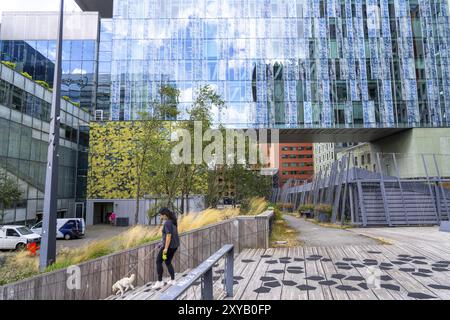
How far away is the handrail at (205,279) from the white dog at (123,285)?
2.10m

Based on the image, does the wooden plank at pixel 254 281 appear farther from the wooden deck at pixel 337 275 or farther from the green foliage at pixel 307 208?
the green foliage at pixel 307 208

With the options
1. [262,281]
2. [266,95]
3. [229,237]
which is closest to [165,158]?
[229,237]

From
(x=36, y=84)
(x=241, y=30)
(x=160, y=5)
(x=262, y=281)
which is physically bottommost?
(x=262, y=281)

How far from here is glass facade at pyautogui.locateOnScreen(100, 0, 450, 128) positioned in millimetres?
36156

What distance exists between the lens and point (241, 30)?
124 feet

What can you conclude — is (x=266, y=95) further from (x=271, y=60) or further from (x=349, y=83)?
(x=349, y=83)

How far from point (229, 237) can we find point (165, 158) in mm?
7133

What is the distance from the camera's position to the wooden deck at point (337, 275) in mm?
5473

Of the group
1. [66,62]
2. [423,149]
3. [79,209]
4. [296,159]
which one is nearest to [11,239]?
[79,209]

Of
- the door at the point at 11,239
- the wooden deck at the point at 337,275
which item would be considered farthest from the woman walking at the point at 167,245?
the door at the point at 11,239

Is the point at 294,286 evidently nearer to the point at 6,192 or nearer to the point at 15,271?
the point at 15,271

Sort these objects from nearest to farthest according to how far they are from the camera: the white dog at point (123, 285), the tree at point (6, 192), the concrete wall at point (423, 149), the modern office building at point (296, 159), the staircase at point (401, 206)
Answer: the white dog at point (123, 285)
the staircase at point (401, 206)
the tree at point (6, 192)
the concrete wall at point (423, 149)
the modern office building at point (296, 159)

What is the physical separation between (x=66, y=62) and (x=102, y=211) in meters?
18.8

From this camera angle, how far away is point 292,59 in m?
37.0
